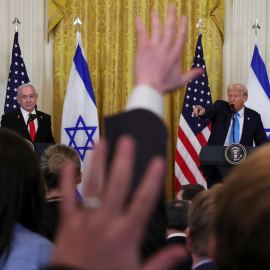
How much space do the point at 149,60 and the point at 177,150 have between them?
25.0 feet

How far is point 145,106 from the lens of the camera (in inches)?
44.1

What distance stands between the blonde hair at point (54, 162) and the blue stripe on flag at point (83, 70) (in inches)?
208

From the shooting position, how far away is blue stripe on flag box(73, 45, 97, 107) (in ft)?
28.6

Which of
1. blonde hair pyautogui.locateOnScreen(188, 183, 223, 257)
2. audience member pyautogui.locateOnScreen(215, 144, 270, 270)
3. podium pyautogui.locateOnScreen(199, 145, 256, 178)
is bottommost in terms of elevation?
podium pyautogui.locateOnScreen(199, 145, 256, 178)

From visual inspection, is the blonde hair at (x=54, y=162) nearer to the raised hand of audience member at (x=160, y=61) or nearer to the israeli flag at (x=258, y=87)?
the raised hand of audience member at (x=160, y=61)

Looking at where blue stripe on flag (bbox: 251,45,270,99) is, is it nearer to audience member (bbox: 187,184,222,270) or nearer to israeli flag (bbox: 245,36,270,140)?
israeli flag (bbox: 245,36,270,140)

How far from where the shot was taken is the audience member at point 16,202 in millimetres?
1340

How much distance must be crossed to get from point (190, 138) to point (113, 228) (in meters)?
8.07

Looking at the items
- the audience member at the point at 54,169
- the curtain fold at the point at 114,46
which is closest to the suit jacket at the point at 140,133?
the audience member at the point at 54,169

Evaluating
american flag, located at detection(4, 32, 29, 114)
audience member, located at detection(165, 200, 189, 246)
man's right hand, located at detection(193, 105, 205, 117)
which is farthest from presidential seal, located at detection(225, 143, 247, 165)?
american flag, located at detection(4, 32, 29, 114)

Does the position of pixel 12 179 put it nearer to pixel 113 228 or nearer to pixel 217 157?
pixel 113 228

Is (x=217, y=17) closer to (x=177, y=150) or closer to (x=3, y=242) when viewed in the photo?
(x=177, y=150)

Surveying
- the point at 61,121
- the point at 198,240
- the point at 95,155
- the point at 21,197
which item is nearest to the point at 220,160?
the point at 61,121

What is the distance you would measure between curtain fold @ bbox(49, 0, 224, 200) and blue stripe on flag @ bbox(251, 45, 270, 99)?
2.37 ft
